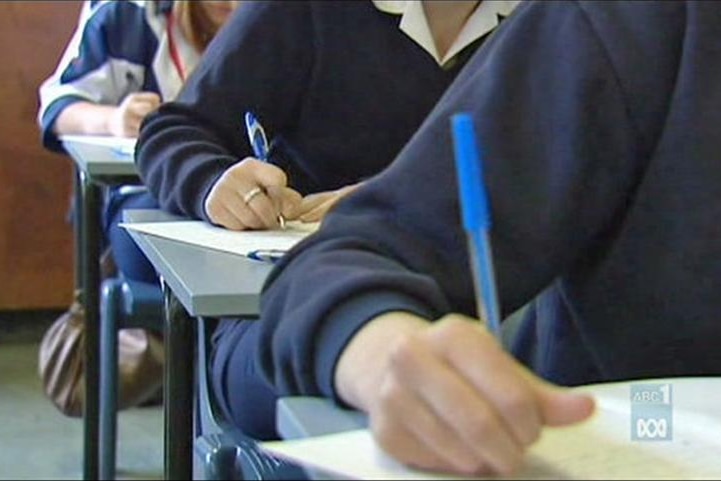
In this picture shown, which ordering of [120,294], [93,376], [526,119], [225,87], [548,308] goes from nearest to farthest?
[526,119] < [548,308] < [225,87] < [120,294] < [93,376]

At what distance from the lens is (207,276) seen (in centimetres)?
111

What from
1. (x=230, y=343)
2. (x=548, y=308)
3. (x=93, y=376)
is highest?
(x=548, y=308)

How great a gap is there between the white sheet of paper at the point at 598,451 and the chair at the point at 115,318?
136 cm

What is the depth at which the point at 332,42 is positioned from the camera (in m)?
1.64

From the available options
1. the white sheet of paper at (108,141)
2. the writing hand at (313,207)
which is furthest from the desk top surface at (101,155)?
the writing hand at (313,207)

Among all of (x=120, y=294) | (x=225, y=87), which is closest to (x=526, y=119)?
(x=225, y=87)

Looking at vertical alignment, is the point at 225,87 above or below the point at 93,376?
above

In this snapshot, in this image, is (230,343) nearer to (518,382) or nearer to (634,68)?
(634,68)

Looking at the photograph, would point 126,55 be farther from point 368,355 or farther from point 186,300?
point 368,355

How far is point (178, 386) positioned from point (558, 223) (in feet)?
1.99

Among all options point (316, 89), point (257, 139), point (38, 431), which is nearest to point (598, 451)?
point (257, 139)

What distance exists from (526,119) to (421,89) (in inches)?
35.9

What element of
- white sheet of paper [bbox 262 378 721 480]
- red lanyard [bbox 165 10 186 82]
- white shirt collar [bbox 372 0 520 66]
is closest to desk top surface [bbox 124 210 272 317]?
white sheet of paper [bbox 262 378 721 480]

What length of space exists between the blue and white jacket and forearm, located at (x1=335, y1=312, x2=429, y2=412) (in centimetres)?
185
